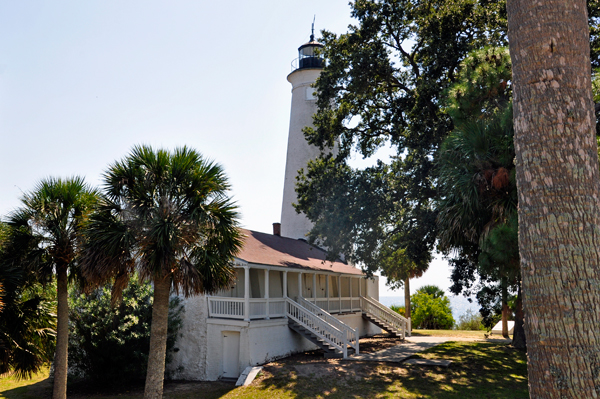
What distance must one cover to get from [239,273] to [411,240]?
23.6 ft

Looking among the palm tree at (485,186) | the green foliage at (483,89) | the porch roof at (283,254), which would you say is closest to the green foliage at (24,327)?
the porch roof at (283,254)

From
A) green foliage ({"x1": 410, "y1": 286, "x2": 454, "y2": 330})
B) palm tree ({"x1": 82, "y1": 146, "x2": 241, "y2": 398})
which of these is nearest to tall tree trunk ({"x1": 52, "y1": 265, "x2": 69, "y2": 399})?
palm tree ({"x1": 82, "y1": 146, "x2": 241, "y2": 398})

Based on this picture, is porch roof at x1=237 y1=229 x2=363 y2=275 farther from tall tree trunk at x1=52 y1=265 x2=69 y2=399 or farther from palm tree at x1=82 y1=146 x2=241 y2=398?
tall tree trunk at x1=52 y1=265 x2=69 y2=399

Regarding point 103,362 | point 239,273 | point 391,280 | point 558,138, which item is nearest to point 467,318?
point 391,280

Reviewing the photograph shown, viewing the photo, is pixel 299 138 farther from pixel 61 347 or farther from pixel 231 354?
pixel 61 347

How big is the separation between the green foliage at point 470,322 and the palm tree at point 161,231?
26.7 meters

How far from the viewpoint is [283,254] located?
77.2 ft

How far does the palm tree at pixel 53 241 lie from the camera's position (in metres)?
13.4

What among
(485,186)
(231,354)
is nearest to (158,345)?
(231,354)

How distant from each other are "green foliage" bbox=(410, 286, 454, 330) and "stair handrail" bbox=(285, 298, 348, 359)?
17105 mm

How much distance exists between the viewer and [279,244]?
25.6 metres

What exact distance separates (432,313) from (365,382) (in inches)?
841

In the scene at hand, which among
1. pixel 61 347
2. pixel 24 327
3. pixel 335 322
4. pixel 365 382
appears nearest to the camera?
pixel 61 347

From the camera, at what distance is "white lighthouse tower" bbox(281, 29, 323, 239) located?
3162cm
